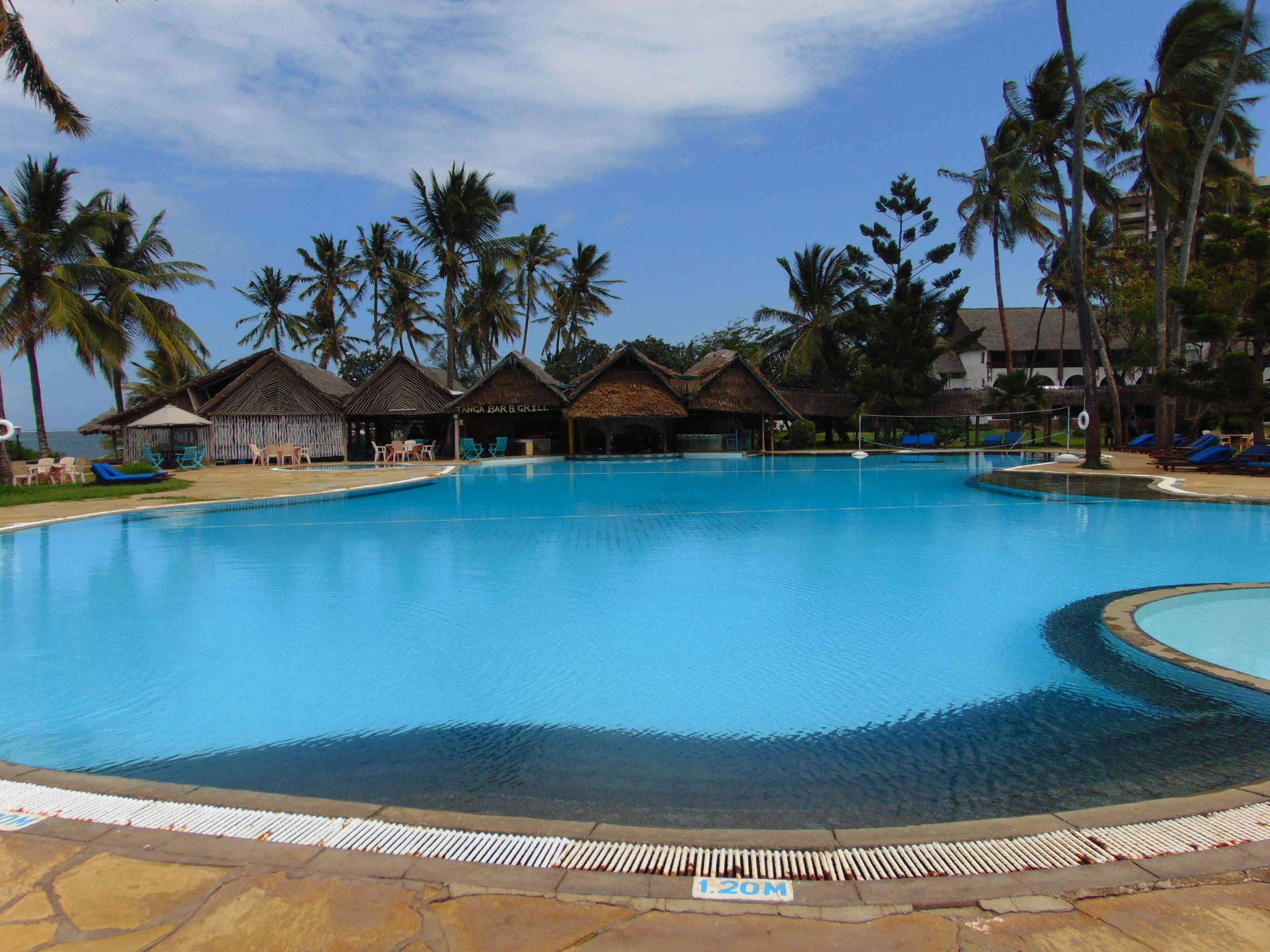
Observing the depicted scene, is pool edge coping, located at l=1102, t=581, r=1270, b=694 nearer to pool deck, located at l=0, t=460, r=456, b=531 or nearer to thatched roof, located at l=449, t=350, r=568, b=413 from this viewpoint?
pool deck, located at l=0, t=460, r=456, b=531

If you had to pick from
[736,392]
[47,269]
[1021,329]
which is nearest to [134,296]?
[47,269]

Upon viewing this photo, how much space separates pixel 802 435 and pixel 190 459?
22.9m

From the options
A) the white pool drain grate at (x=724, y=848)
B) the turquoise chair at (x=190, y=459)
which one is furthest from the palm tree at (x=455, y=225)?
the white pool drain grate at (x=724, y=848)

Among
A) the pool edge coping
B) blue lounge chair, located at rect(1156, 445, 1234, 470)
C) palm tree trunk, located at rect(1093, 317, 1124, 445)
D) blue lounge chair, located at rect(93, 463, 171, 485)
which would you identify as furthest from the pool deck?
palm tree trunk, located at rect(1093, 317, 1124, 445)

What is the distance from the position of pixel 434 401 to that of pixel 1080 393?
26905mm

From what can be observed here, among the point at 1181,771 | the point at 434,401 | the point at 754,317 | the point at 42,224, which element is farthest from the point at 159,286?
the point at 1181,771

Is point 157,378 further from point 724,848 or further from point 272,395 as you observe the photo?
point 724,848

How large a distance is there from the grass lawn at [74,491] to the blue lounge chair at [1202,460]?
21255 millimetres

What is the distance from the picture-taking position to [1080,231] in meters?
17.8

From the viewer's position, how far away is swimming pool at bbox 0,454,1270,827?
11.1 ft

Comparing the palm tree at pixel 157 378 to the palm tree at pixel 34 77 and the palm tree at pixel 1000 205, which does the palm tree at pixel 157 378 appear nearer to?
the palm tree at pixel 34 77

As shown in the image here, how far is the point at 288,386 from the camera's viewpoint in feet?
94.3

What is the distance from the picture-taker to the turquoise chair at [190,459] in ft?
82.0

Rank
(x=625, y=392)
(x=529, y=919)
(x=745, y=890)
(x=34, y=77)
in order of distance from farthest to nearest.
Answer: (x=625, y=392)
(x=34, y=77)
(x=745, y=890)
(x=529, y=919)
